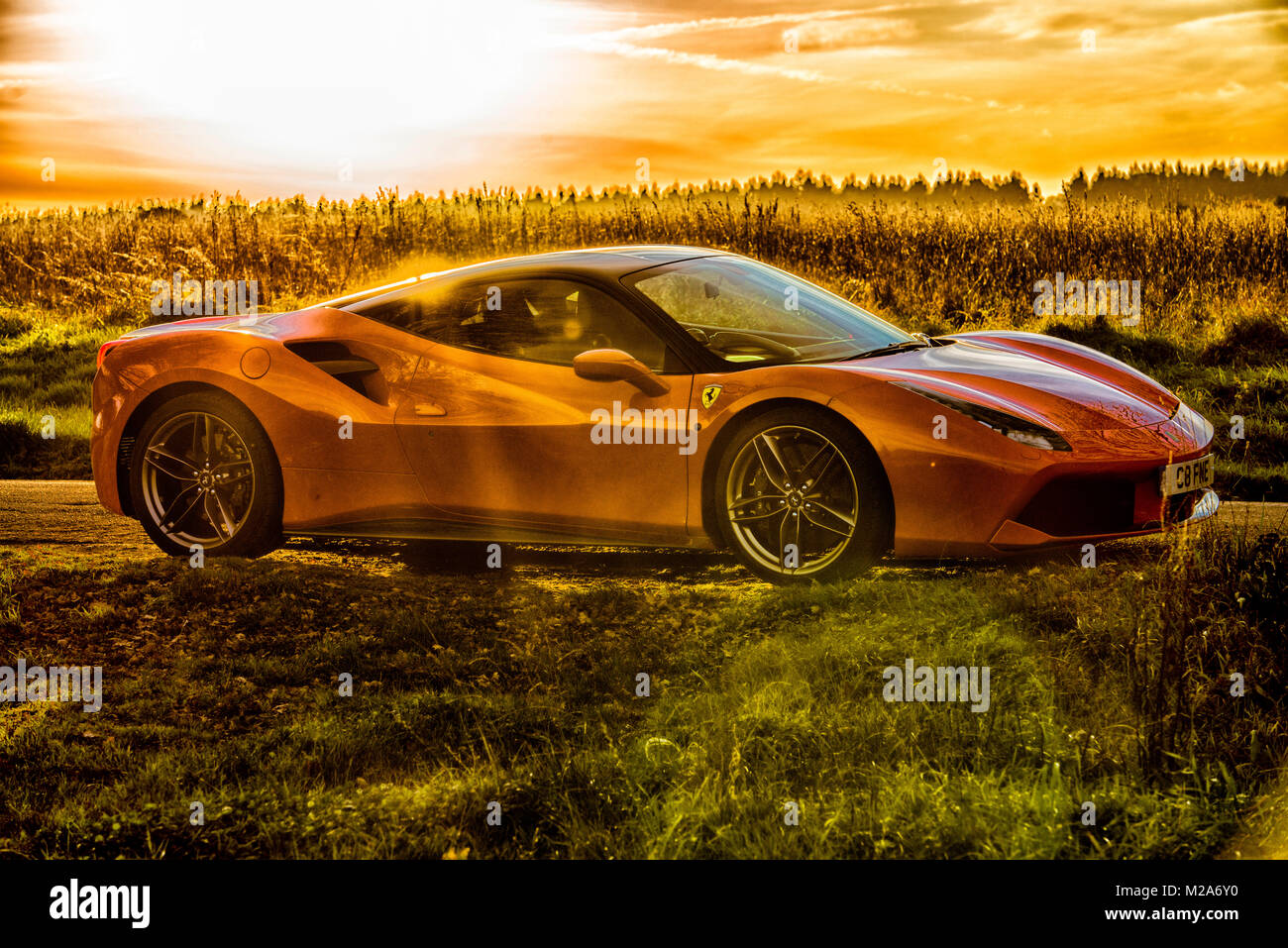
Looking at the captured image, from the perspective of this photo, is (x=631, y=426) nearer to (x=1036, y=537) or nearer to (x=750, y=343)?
(x=750, y=343)

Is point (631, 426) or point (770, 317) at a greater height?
point (770, 317)

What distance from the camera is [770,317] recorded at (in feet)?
22.0

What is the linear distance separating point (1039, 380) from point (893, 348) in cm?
74

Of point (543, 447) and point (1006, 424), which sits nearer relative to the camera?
point (1006, 424)

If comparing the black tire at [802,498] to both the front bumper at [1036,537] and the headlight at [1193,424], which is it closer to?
the front bumper at [1036,537]

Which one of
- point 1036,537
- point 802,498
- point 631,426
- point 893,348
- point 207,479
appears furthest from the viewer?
point 207,479

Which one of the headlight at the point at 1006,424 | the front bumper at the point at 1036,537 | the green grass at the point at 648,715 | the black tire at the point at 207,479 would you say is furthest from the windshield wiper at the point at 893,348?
the black tire at the point at 207,479

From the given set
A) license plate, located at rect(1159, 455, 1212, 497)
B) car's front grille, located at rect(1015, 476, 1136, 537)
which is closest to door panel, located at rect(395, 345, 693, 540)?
car's front grille, located at rect(1015, 476, 1136, 537)

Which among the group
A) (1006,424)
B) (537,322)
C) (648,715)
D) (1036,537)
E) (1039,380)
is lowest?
(648,715)

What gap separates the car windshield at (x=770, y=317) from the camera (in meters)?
6.08

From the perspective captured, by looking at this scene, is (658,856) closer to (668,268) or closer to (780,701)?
(780,701)

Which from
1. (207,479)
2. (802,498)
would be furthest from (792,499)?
(207,479)

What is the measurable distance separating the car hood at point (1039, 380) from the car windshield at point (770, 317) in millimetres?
287

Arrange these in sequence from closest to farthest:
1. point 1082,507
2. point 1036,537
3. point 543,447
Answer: point 1036,537 < point 1082,507 < point 543,447
